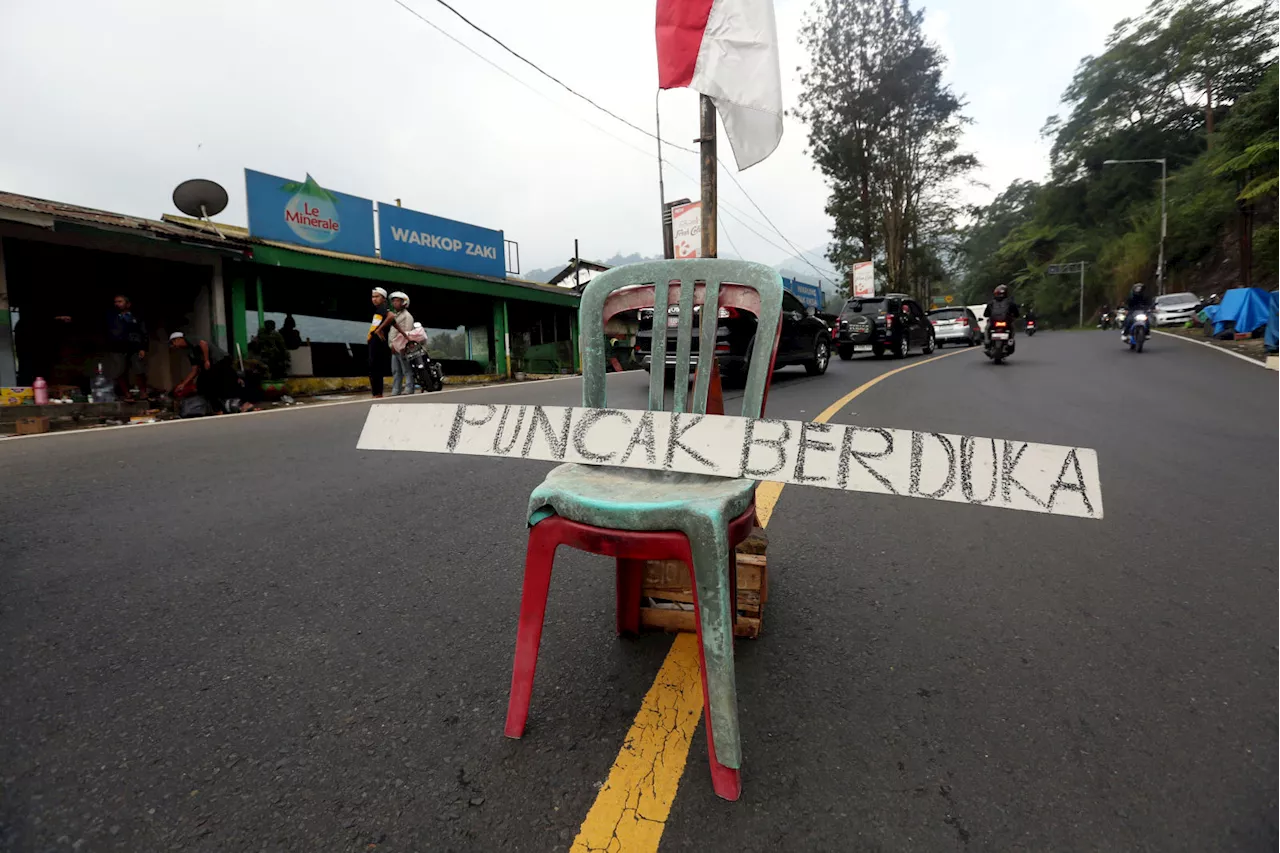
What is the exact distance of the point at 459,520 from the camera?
341 cm

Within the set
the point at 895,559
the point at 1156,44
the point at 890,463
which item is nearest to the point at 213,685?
the point at 890,463

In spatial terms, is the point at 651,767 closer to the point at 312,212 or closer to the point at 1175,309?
the point at 312,212

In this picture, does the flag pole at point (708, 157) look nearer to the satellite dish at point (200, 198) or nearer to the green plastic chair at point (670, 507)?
the green plastic chair at point (670, 507)

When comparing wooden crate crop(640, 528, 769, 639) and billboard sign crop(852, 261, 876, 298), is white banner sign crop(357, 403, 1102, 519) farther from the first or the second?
billboard sign crop(852, 261, 876, 298)

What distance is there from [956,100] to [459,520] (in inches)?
1517

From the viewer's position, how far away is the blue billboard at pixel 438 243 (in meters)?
15.9

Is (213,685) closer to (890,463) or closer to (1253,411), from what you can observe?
(890,463)

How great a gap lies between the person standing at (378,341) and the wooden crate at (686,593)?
31.8ft

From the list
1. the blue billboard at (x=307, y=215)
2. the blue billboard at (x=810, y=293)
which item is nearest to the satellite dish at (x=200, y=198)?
the blue billboard at (x=307, y=215)

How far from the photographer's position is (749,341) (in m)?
9.42

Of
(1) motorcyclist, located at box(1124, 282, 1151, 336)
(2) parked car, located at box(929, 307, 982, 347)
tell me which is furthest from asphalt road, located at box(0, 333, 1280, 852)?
(2) parked car, located at box(929, 307, 982, 347)

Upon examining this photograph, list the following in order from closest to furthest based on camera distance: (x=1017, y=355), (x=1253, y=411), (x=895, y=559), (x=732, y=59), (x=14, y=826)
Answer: (x=14, y=826) → (x=895, y=559) → (x=732, y=59) → (x=1253, y=411) → (x=1017, y=355)

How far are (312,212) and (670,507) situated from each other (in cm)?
1556

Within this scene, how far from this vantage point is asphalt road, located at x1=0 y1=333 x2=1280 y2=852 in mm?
1326
